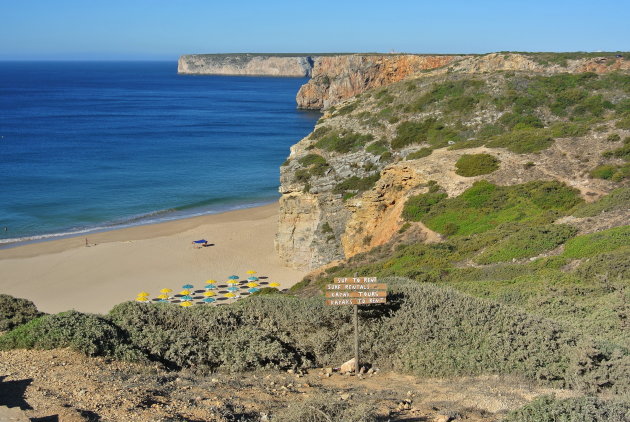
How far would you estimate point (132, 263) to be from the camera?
1315 inches

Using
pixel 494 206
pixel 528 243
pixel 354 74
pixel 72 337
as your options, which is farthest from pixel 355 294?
pixel 354 74

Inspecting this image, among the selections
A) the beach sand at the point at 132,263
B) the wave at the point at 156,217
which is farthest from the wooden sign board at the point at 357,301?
the wave at the point at 156,217

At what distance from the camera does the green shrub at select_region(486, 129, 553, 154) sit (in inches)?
976

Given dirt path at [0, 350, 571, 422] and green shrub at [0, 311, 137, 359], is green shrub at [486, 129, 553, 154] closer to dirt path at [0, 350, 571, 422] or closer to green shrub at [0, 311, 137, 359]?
dirt path at [0, 350, 571, 422]

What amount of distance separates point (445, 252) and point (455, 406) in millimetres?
10963

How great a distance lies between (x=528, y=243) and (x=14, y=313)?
12.9 m

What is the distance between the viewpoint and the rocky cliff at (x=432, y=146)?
2350cm

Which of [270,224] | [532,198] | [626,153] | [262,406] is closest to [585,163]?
[626,153]

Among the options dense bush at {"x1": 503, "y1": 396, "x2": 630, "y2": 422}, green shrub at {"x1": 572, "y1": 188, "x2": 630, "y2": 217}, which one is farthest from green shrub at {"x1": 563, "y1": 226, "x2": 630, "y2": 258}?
dense bush at {"x1": 503, "y1": 396, "x2": 630, "y2": 422}

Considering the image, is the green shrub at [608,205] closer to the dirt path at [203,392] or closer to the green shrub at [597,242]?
the green shrub at [597,242]

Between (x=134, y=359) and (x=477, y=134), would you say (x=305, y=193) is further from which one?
(x=134, y=359)

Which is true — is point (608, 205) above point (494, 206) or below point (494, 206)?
above

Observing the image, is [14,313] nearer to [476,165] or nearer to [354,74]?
[476,165]

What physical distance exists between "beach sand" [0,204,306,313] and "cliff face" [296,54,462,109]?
109ft
